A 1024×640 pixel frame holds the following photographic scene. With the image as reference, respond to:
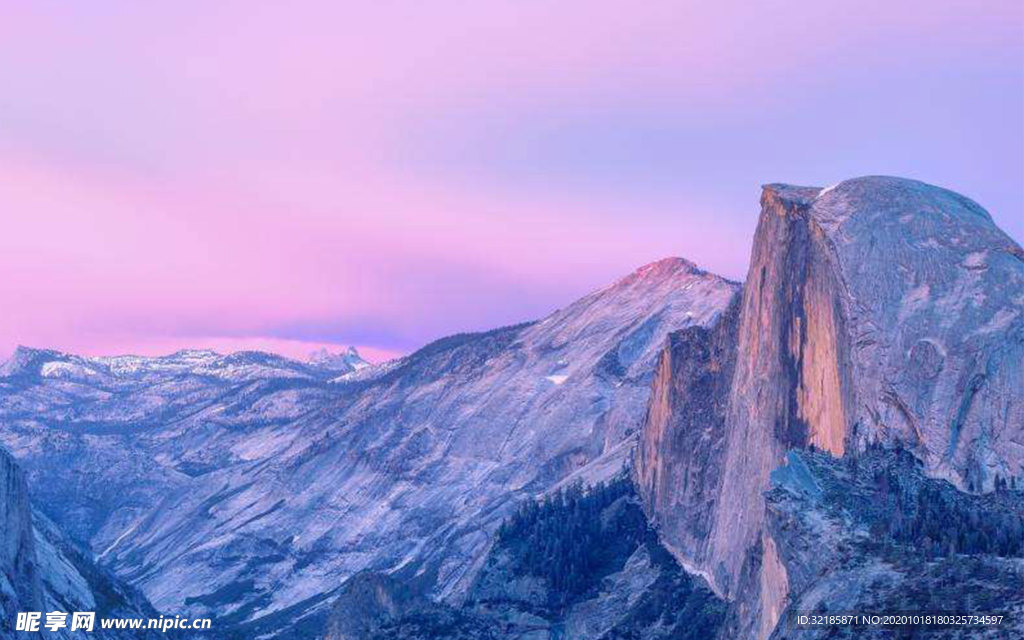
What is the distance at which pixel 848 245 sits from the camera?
159m

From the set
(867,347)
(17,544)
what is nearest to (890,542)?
(867,347)

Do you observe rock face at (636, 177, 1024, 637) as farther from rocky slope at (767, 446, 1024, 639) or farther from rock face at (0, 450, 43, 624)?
rock face at (0, 450, 43, 624)

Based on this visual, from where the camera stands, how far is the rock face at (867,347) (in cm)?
13612

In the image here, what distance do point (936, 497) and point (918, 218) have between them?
129 ft

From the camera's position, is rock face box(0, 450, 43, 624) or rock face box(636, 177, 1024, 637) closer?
rock face box(636, 177, 1024, 637)

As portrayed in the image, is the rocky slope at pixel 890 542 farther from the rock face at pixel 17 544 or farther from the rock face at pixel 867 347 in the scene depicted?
the rock face at pixel 17 544

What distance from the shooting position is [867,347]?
14612 cm

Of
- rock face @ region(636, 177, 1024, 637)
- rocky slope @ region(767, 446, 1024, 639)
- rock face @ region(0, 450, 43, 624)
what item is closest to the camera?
rocky slope @ region(767, 446, 1024, 639)

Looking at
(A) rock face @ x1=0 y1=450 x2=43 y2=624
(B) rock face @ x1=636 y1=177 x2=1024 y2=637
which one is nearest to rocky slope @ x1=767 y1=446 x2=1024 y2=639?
(B) rock face @ x1=636 y1=177 x2=1024 y2=637

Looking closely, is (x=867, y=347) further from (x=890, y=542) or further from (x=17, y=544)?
(x=17, y=544)

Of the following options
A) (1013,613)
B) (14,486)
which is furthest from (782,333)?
(14,486)

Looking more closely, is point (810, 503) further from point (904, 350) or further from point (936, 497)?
point (904, 350)

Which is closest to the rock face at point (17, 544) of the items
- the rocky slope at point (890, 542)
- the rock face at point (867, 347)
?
the rock face at point (867, 347)

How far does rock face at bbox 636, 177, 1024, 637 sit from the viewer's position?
136m
